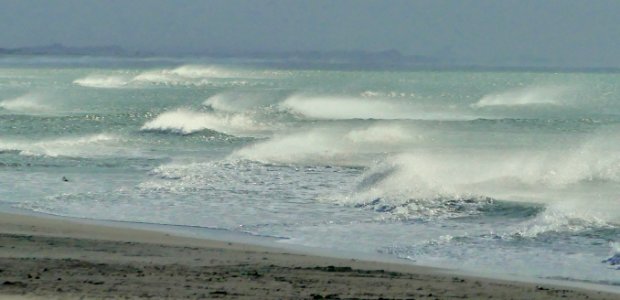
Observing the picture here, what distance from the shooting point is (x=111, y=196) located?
1792cm

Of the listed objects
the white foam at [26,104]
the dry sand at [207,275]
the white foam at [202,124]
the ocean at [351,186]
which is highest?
the white foam at [26,104]

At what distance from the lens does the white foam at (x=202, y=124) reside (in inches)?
1378

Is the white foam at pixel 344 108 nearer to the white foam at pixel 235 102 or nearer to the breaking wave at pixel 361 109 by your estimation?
the breaking wave at pixel 361 109

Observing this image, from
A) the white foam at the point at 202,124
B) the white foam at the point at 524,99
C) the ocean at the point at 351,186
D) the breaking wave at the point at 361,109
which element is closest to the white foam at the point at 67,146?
the ocean at the point at 351,186

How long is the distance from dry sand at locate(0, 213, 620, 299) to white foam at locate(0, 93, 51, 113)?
3780cm

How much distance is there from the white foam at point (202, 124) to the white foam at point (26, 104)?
12.4 meters

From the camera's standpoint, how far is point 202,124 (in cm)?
3631

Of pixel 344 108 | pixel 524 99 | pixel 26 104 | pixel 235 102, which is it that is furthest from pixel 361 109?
pixel 524 99

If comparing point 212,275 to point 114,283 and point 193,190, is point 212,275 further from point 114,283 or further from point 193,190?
point 193,190

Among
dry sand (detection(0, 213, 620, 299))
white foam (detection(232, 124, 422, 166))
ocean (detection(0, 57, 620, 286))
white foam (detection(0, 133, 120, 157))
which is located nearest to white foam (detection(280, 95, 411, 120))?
ocean (detection(0, 57, 620, 286))

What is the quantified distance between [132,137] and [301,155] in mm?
8162

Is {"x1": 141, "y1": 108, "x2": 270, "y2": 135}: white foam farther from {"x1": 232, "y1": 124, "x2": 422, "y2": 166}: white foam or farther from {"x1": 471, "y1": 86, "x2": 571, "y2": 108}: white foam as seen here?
{"x1": 471, "y1": 86, "x2": 571, "y2": 108}: white foam

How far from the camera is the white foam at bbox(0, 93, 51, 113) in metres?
49.9

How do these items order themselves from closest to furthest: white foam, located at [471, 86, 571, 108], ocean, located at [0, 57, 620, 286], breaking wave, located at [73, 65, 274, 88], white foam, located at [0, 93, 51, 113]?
ocean, located at [0, 57, 620, 286] < white foam, located at [0, 93, 51, 113] < white foam, located at [471, 86, 571, 108] < breaking wave, located at [73, 65, 274, 88]
